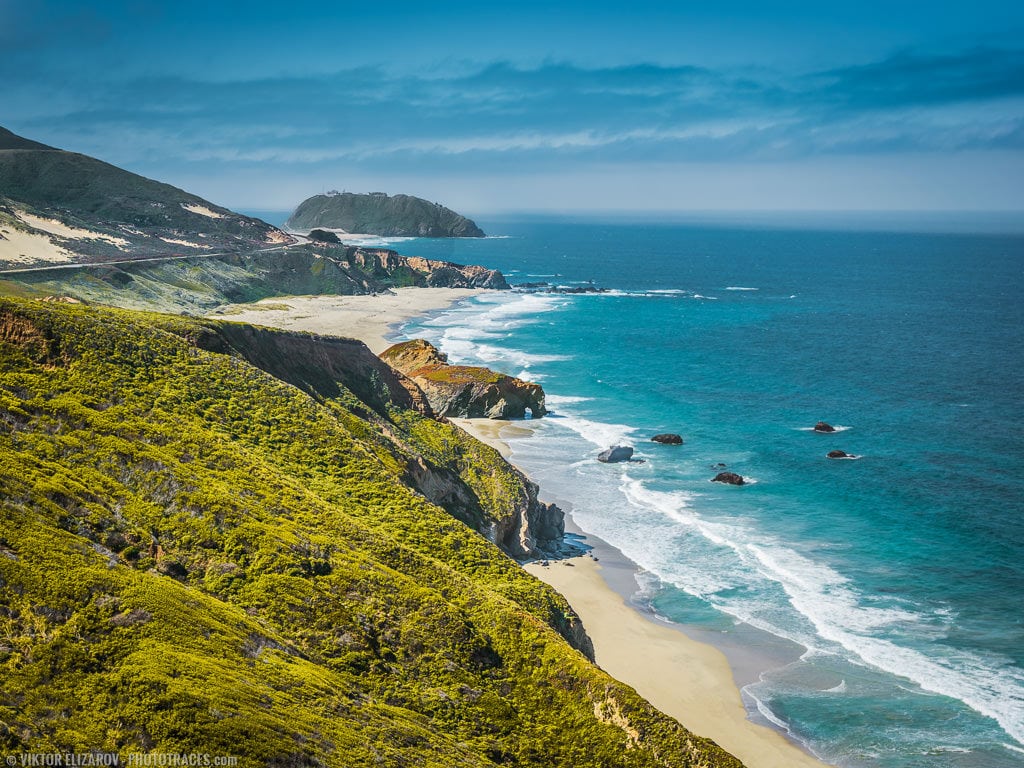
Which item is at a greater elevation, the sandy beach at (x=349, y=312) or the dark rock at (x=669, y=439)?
the sandy beach at (x=349, y=312)

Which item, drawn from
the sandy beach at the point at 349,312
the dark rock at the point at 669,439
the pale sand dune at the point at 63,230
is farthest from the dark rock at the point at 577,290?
the dark rock at the point at 669,439

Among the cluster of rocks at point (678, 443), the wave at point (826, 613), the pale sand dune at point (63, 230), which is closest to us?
the wave at point (826, 613)

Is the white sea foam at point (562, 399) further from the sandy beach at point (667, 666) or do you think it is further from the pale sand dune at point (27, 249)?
the pale sand dune at point (27, 249)

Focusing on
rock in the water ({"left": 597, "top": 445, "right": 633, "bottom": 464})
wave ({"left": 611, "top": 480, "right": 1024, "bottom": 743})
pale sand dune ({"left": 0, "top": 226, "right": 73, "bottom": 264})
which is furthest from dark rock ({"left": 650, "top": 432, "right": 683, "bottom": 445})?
pale sand dune ({"left": 0, "top": 226, "right": 73, "bottom": 264})

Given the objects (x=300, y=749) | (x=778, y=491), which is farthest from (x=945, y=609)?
(x=300, y=749)

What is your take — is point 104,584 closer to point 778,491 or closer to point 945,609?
point 945,609

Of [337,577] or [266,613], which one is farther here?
[337,577]
